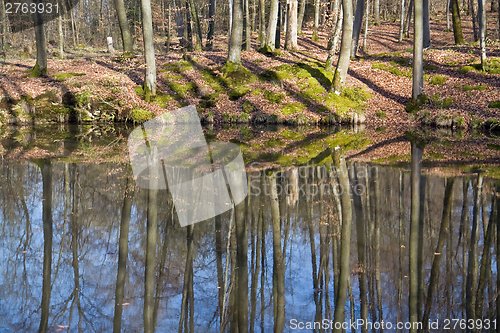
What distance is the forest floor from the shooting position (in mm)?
17891

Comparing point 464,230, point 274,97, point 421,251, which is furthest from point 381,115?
point 421,251

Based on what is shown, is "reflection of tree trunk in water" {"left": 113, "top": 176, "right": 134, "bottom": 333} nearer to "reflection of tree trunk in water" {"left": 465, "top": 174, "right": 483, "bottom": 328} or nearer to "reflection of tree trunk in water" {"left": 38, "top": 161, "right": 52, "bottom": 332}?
"reflection of tree trunk in water" {"left": 38, "top": 161, "right": 52, "bottom": 332}

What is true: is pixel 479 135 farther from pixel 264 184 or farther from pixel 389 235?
pixel 389 235

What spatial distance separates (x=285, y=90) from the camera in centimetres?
2019

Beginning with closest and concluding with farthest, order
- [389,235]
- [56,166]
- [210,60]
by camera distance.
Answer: [389,235], [56,166], [210,60]

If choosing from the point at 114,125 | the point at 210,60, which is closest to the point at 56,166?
the point at 114,125

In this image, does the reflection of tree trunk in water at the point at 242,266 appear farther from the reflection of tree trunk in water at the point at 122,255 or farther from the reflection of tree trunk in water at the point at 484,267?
the reflection of tree trunk in water at the point at 484,267

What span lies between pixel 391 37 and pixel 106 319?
34844 mm

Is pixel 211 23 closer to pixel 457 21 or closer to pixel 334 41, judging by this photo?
pixel 334 41

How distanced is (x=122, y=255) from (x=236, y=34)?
1721 cm

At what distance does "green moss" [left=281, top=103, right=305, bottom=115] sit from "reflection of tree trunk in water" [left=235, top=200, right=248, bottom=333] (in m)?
12.2

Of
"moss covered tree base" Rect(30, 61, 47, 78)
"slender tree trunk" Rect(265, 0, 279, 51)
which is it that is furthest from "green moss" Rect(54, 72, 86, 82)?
"slender tree trunk" Rect(265, 0, 279, 51)

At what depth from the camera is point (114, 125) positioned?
1923 centimetres

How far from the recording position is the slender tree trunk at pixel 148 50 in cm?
1830
